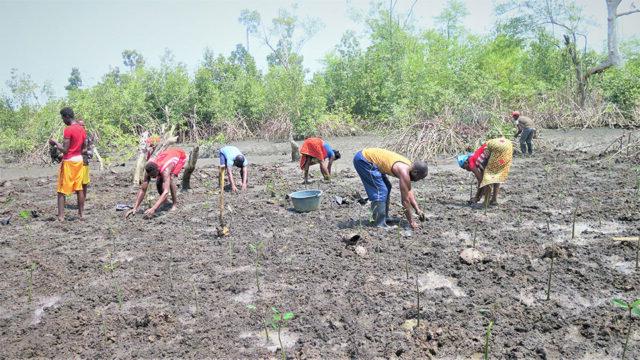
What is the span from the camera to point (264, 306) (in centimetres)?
441

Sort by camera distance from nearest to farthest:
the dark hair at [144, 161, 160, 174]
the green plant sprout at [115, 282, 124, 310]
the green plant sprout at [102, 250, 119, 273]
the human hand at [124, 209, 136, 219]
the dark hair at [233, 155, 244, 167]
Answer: the green plant sprout at [115, 282, 124, 310]
the green plant sprout at [102, 250, 119, 273]
the dark hair at [144, 161, 160, 174]
the human hand at [124, 209, 136, 219]
the dark hair at [233, 155, 244, 167]

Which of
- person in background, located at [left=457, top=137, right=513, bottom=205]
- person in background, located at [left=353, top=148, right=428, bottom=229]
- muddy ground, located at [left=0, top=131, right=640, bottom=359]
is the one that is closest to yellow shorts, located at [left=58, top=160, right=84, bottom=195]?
muddy ground, located at [left=0, top=131, right=640, bottom=359]

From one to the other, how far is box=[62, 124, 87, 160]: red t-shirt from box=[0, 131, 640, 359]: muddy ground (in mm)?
1119

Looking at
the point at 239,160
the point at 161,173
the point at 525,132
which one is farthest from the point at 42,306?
the point at 525,132

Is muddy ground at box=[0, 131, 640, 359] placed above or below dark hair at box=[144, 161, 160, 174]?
below

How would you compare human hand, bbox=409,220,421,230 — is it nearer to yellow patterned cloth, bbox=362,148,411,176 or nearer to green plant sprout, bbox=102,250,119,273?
yellow patterned cloth, bbox=362,148,411,176

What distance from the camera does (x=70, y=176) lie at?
24.0ft

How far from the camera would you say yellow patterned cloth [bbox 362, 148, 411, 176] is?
6.18 meters

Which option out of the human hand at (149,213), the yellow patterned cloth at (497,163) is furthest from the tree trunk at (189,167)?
the yellow patterned cloth at (497,163)

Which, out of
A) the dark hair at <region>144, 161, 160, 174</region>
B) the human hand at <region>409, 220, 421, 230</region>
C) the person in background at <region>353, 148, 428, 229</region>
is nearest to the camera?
the person in background at <region>353, 148, 428, 229</region>

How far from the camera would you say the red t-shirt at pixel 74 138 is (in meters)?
7.15

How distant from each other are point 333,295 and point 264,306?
0.68 m

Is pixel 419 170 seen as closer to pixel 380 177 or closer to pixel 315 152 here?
pixel 380 177

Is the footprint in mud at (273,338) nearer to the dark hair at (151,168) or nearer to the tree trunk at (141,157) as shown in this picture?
the dark hair at (151,168)
